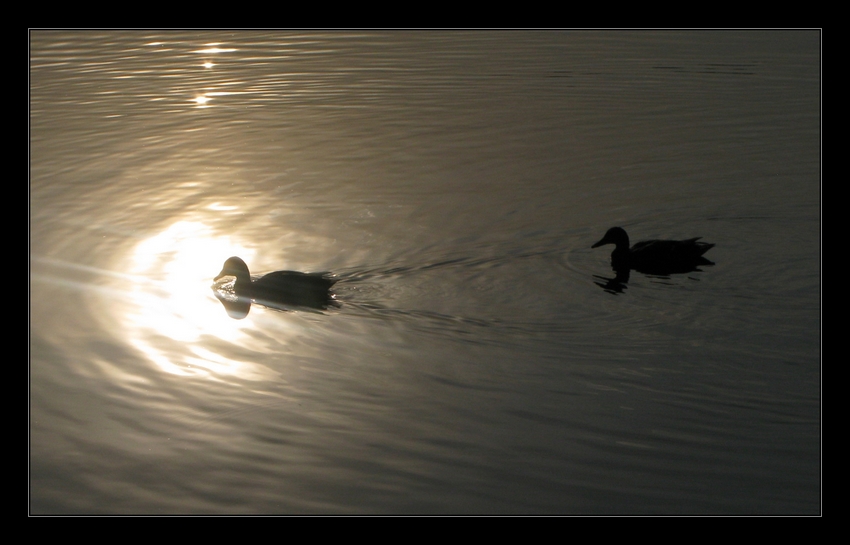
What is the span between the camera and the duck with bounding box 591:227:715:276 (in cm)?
965

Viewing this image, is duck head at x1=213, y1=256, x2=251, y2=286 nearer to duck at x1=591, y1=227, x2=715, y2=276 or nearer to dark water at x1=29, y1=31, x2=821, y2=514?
dark water at x1=29, y1=31, x2=821, y2=514

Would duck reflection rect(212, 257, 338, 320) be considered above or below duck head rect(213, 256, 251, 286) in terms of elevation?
below

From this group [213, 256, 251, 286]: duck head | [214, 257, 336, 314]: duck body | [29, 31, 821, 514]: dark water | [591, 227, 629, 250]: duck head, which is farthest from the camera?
[591, 227, 629, 250]: duck head

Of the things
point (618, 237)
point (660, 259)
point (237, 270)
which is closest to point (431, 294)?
point (237, 270)

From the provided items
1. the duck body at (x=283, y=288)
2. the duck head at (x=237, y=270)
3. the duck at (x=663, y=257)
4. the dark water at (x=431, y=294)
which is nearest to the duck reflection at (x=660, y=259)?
the duck at (x=663, y=257)

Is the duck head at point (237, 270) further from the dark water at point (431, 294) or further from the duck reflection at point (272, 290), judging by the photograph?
the dark water at point (431, 294)

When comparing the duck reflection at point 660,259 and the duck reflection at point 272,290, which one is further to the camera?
the duck reflection at point 660,259

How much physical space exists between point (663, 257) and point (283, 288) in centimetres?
368

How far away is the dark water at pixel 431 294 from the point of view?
6.29 metres

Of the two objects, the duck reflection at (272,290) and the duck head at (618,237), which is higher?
the duck head at (618,237)

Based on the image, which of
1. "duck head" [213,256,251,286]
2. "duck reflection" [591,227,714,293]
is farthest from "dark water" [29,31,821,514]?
"duck head" [213,256,251,286]

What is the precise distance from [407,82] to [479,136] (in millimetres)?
3670

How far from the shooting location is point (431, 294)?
9.16 meters

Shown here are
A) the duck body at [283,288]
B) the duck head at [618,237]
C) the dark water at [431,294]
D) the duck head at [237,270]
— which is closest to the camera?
the dark water at [431,294]
